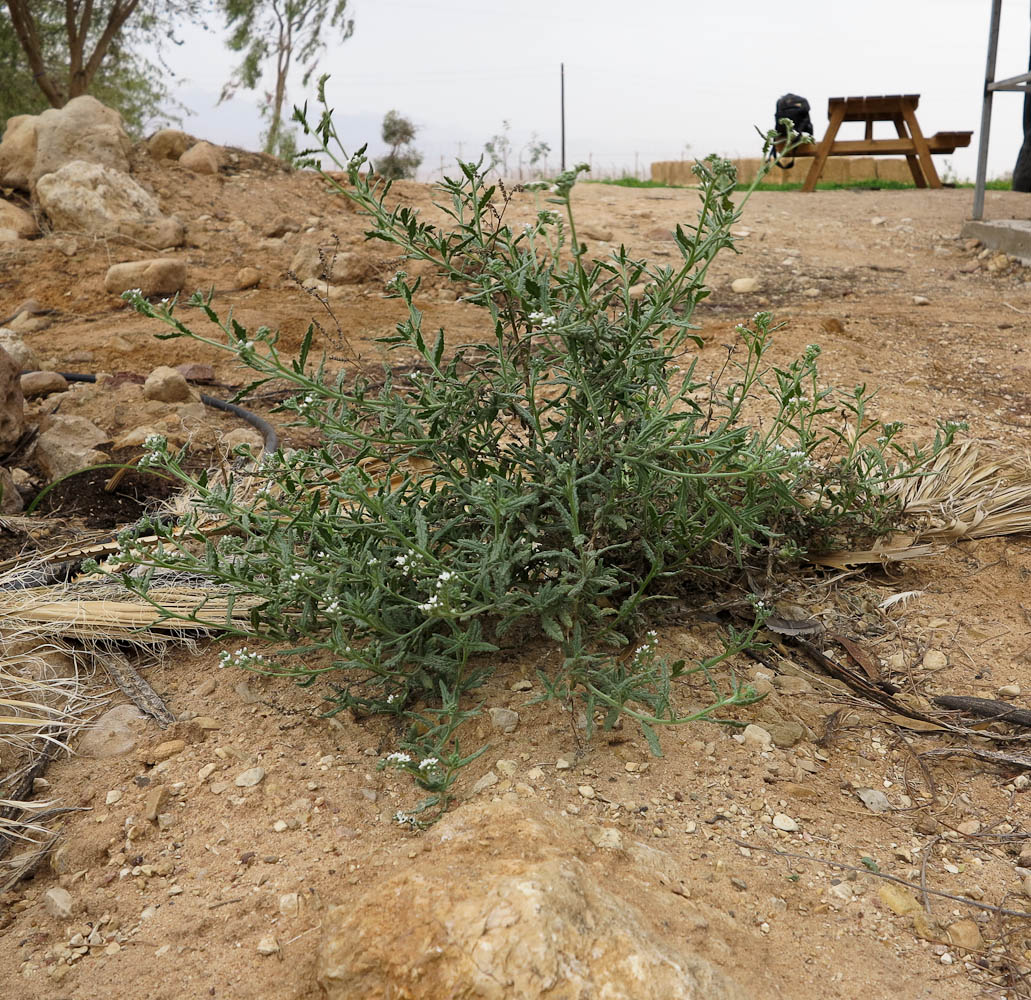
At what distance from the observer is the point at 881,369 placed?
15.7ft

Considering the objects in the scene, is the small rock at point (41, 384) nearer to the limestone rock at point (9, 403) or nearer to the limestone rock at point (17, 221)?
the limestone rock at point (9, 403)

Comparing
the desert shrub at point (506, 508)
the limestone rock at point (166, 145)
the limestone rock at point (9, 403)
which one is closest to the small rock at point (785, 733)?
the desert shrub at point (506, 508)

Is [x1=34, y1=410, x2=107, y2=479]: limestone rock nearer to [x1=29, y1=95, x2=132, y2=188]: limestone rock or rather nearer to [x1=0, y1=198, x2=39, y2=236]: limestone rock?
[x1=0, y1=198, x2=39, y2=236]: limestone rock

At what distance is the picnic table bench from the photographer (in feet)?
39.2

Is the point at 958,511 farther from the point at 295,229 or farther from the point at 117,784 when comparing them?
the point at 295,229

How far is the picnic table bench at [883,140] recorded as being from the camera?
1195cm

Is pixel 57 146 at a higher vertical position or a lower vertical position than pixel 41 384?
higher

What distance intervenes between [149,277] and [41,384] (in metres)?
2.06

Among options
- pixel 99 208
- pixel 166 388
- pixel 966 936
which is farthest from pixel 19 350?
pixel 966 936

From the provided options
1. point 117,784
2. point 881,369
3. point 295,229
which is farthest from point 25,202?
point 117,784

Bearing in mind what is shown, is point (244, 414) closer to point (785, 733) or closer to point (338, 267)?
point (338, 267)

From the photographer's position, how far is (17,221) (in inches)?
327

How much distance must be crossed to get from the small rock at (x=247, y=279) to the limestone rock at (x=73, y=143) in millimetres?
2500

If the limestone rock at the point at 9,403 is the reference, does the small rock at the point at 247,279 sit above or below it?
above
